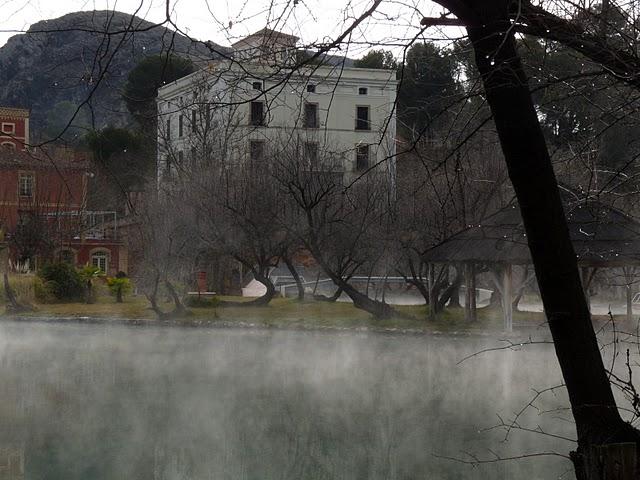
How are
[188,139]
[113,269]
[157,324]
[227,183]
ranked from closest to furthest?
[157,324]
[227,183]
[188,139]
[113,269]

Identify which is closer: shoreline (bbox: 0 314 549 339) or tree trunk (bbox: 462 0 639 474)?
tree trunk (bbox: 462 0 639 474)

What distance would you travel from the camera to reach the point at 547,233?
12.1 feet

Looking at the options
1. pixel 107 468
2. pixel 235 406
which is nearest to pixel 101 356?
pixel 235 406

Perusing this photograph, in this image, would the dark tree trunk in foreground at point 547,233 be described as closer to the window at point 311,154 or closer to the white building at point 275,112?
the white building at point 275,112

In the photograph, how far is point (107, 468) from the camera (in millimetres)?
8492

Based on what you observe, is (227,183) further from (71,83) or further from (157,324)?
(71,83)

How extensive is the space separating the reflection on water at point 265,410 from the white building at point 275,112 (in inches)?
110

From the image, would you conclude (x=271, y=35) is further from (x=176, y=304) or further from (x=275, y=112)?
(x=275, y=112)

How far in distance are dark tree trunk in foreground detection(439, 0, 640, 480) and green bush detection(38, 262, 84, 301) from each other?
936 inches

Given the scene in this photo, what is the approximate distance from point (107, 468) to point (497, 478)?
3.26 m

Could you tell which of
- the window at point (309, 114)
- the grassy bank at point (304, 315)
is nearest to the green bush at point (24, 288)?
the grassy bank at point (304, 315)

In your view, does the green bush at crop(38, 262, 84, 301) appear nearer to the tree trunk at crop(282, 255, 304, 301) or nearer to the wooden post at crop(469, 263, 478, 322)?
the tree trunk at crop(282, 255, 304, 301)

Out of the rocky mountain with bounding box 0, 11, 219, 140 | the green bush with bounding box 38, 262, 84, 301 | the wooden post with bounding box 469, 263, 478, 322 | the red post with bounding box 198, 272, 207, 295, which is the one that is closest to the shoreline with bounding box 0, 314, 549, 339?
the wooden post with bounding box 469, 263, 478, 322

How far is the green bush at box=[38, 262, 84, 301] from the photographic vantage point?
26281mm
